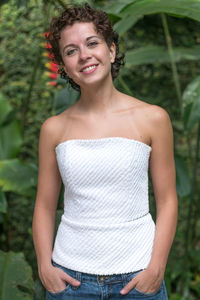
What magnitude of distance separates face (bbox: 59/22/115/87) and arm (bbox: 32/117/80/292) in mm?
141

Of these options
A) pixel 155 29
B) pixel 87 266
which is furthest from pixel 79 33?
pixel 155 29

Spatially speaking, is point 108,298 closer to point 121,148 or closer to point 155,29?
point 121,148

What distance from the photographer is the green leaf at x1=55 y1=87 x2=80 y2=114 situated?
4.81 ft

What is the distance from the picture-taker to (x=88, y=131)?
94 cm

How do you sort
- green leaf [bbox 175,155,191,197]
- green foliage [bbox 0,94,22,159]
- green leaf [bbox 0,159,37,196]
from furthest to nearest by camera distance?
green foliage [bbox 0,94,22,159], green leaf [bbox 175,155,191,197], green leaf [bbox 0,159,37,196]

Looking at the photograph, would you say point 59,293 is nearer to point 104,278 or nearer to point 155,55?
point 104,278

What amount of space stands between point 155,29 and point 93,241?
1530mm

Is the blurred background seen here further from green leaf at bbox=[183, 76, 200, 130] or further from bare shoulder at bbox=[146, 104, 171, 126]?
bare shoulder at bbox=[146, 104, 171, 126]

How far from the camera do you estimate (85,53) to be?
2.96 ft

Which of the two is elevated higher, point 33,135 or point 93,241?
point 93,241

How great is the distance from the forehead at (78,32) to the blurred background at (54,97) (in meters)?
0.54

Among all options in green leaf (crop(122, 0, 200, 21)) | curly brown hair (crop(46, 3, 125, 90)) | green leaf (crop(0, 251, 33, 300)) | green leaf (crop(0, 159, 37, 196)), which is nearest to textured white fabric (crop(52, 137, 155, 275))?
curly brown hair (crop(46, 3, 125, 90))

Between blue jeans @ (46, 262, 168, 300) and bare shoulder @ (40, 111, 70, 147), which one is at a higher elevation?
bare shoulder @ (40, 111, 70, 147)

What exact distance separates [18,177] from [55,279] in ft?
2.39
